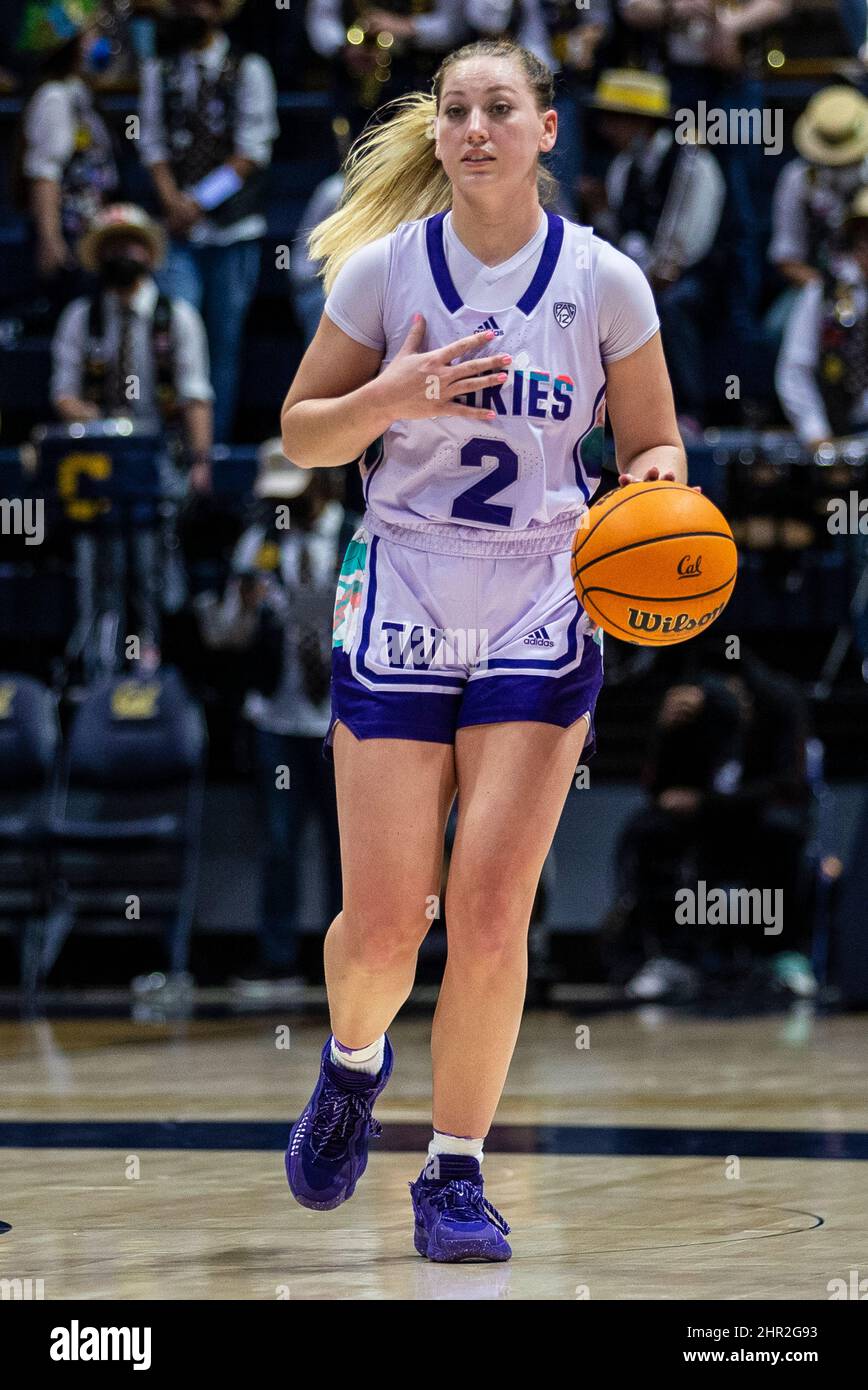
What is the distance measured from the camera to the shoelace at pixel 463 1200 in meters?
3.54

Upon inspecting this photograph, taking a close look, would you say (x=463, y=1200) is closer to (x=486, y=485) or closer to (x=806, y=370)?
(x=486, y=485)

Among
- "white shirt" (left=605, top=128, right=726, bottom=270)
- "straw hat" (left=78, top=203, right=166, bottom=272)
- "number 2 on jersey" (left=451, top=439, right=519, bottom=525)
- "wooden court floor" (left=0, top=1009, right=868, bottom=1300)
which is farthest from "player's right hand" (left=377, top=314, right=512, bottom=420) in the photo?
"straw hat" (left=78, top=203, right=166, bottom=272)

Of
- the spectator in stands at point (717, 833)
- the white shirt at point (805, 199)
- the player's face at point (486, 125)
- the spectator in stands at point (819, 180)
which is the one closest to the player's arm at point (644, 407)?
the player's face at point (486, 125)

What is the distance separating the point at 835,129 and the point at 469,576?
661 centimetres

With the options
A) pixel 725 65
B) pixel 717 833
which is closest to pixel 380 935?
pixel 717 833

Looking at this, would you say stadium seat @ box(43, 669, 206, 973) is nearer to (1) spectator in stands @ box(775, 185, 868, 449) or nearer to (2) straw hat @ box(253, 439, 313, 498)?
(2) straw hat @ box(253, 439, 313, 498)

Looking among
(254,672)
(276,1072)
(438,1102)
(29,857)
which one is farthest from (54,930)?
(438,1102)

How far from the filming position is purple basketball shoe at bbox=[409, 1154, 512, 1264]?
347cm

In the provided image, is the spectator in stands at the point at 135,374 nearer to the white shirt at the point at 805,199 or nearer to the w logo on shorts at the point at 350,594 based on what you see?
the white shirt at the point at 805,199

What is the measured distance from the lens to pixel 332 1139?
374 cm

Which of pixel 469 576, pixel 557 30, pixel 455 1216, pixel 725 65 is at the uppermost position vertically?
pixel 557 30

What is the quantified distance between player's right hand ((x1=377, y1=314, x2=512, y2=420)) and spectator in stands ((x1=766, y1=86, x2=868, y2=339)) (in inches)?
250

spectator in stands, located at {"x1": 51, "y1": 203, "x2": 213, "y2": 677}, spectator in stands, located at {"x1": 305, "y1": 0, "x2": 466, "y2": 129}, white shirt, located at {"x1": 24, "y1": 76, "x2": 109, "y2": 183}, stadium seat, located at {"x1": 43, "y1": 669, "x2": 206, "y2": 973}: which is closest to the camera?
Result: stadium seat, located at {"x1": 43, "y1": 669, "x2": 206, "y2": 973}

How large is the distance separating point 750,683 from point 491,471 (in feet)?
16.9
